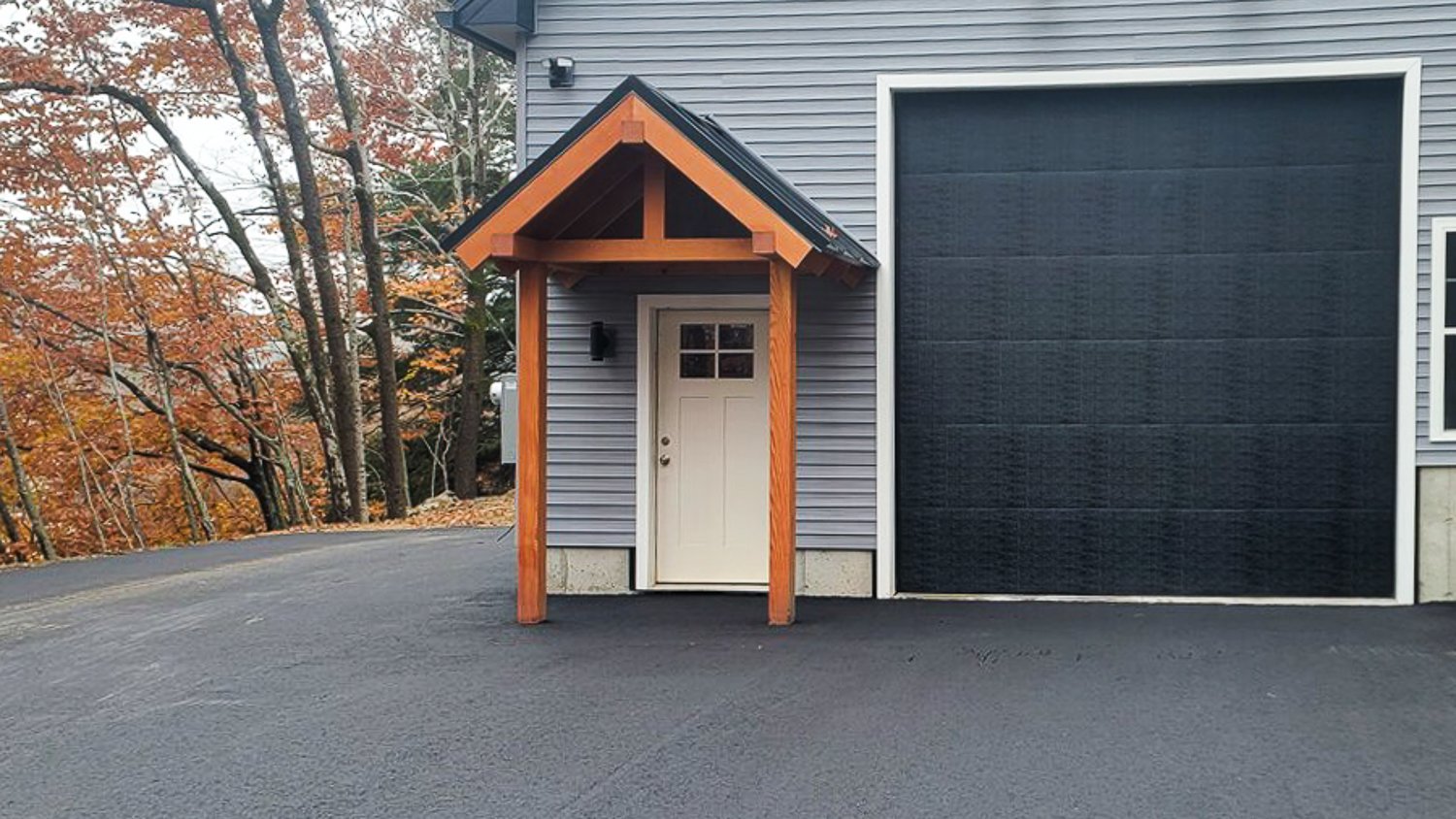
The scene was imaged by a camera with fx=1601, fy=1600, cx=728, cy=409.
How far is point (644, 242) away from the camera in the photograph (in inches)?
365

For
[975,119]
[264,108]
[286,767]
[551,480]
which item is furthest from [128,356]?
[286,767]

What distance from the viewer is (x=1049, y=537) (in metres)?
10.5

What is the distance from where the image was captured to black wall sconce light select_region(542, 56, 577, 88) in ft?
35.4

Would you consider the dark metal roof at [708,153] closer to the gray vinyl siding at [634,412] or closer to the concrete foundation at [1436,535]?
the gray vinyl siding at [634,412]

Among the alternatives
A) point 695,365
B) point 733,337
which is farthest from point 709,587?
point 733,337

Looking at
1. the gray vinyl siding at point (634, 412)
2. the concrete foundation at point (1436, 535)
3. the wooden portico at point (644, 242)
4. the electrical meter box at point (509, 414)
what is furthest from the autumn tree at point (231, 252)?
the concrete foundation at point (1436, 535)

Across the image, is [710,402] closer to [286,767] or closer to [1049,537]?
[1049,537]

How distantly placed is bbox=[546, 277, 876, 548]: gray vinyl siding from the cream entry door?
0.25 metres

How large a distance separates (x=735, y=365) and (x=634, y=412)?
76 centimetres

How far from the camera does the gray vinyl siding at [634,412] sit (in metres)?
10.5

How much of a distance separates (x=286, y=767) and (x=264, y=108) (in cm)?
1969

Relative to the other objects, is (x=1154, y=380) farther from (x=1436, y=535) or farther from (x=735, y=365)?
(x=735, y=365)

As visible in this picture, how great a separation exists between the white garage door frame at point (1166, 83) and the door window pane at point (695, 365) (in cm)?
118

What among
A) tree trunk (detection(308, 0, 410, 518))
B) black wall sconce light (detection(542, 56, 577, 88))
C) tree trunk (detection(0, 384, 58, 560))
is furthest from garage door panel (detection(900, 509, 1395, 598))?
tree trunk (detection(308, 0, 410, 518))
